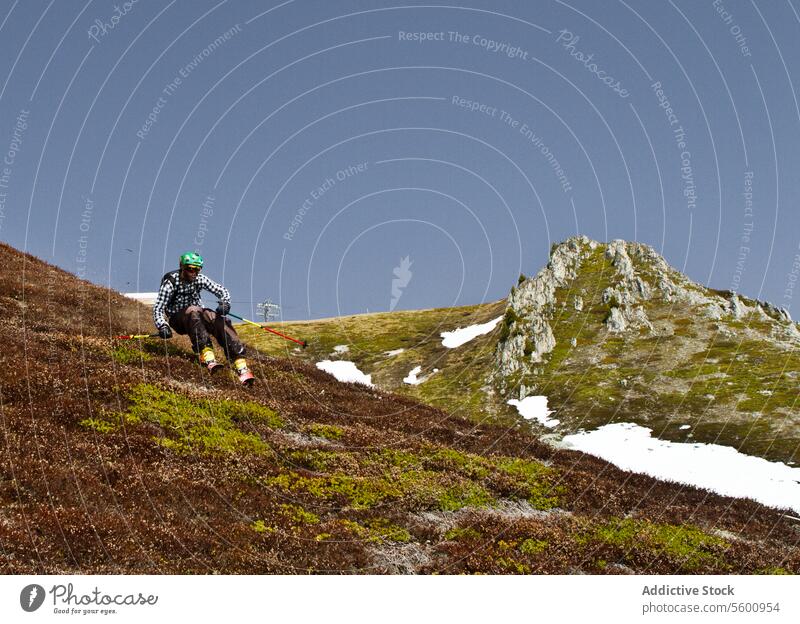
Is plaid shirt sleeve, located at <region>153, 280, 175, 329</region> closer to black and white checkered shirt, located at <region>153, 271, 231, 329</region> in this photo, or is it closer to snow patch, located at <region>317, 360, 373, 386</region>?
black and white checkered shirt, located at <region>153, 271, 231, 329</region>

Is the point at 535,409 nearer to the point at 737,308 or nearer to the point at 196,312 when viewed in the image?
the point at 737,308

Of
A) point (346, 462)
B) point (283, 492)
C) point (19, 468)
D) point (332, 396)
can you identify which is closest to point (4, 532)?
point (19, 468)

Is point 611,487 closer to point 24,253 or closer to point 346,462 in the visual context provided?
point 346,462

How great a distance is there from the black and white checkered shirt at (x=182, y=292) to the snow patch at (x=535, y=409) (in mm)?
43480

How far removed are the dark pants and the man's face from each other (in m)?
0.81

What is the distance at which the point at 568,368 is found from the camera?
68500 millimetres

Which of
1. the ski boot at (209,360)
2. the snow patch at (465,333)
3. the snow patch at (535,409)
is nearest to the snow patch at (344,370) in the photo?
the snow patch at (465,333)

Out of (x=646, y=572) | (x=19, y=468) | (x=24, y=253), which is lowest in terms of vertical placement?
(x=646, y=572)

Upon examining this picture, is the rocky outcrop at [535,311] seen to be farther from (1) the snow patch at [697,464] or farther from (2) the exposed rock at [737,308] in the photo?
(2) the exposed rock at [737,308]

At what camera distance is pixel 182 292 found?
18047mm

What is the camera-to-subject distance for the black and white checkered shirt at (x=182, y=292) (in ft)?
58.5

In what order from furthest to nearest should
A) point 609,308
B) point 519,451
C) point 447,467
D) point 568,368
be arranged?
point 609,308, point 568,368, point 519,451, point 447,467

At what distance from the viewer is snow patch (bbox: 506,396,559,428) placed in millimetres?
57241

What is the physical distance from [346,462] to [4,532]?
27.3 feet
